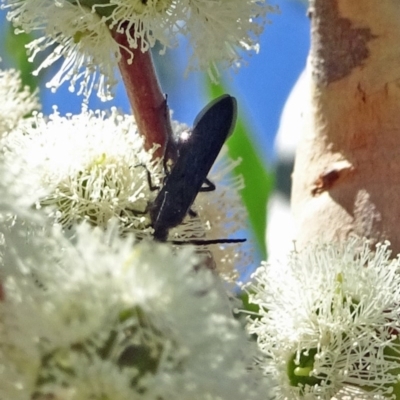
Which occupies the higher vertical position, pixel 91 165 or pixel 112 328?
pixel 91 165


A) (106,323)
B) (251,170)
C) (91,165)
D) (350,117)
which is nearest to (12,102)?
(91,165)

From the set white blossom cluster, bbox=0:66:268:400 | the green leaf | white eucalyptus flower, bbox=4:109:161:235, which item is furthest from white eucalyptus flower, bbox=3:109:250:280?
the green leaf

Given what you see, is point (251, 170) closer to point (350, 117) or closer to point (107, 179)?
point (350, 117)

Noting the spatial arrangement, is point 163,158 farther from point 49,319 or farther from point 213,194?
point 49,319

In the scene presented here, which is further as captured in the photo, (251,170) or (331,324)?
(251,170)

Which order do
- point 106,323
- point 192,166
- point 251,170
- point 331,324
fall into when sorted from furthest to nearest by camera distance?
point 251,170
point 192,166
point 331,324
point 106,323

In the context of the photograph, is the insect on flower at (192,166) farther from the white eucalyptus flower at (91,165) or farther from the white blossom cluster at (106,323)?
the white blossom cluster at (106,323)
